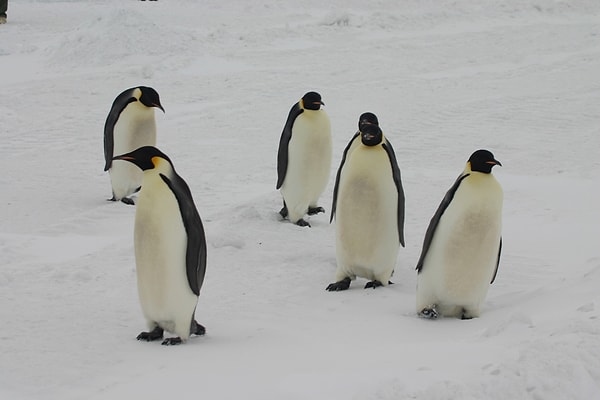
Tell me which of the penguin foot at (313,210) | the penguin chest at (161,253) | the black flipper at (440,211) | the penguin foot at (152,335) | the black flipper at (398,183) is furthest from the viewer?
the penguin foot at (313,210)

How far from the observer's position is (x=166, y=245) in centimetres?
430

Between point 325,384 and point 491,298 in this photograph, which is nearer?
point 325,384

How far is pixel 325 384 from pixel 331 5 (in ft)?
60.3

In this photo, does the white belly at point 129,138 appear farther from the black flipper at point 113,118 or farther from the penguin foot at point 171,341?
the penguin foot at point 171,341

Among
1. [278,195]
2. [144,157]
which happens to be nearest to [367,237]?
[144,157]

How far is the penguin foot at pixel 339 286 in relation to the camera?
5.64m

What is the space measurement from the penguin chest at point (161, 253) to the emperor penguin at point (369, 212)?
5.04 feet

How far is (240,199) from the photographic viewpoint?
8188mm

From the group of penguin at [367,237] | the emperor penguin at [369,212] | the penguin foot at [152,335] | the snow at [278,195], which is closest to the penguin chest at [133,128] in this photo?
the snow at [278,195]

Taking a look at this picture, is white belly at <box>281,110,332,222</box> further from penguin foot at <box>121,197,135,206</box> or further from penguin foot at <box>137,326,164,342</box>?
penguin foot at <box>137,326,164,342</box>

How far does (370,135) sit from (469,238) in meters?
1.01

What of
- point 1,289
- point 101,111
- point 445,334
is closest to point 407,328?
point 445,334

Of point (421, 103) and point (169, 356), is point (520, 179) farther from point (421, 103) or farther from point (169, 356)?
point (169, 356)

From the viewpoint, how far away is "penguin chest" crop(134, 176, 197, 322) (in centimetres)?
429
